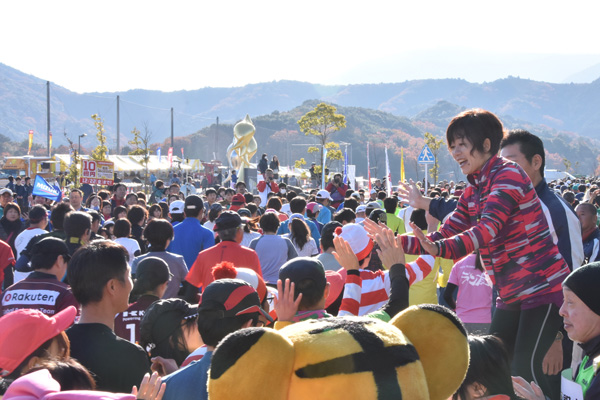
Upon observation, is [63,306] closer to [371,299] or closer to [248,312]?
[248,312]

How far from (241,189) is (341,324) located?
13.6 meters

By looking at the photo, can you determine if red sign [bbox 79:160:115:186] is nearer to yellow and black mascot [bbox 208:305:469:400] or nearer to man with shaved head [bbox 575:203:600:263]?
man with shaved head [bbox 575:203:600:263]

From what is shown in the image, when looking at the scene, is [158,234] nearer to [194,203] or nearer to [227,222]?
[227,222]

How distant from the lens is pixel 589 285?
2.64m

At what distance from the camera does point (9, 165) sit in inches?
1966

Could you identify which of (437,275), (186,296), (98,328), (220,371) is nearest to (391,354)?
→ (220,371)

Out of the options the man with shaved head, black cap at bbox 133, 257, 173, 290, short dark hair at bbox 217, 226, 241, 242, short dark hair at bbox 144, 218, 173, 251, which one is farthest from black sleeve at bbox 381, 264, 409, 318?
the man with shaved head

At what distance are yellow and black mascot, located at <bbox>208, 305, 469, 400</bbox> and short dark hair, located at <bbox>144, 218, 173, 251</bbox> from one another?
15.7 ft

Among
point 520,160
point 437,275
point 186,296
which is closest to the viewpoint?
point 520,160

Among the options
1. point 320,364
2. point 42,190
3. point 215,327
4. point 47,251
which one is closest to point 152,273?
point 47,251

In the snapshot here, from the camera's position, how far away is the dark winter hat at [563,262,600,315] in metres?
2.63

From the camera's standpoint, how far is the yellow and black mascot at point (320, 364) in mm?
1335

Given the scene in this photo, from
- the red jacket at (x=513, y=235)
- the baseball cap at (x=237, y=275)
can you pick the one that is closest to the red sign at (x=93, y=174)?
the baseball cap at (x=237, y=275)

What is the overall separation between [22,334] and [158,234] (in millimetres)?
3430
